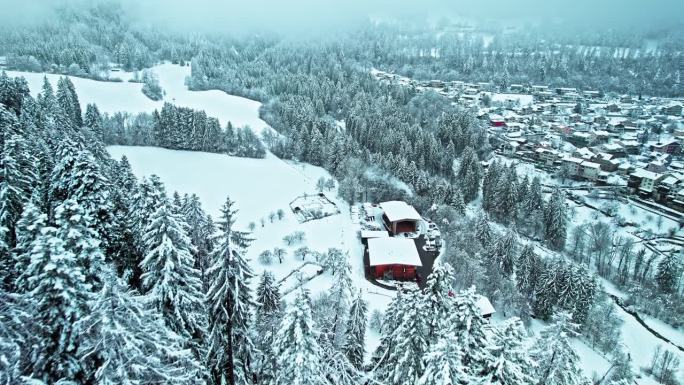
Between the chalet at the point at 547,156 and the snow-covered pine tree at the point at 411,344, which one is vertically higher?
the snow-covered pine tree at the point at 411,344

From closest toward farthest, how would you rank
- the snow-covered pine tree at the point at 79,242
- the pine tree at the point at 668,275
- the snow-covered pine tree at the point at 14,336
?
the snow-covered pine tree at the point at 14,336
the snow-covered pine tree at the point at 79,242
the pine tree at the point at 668,275

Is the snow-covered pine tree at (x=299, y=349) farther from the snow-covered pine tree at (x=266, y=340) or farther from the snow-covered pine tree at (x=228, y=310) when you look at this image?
the snow-covered pine tree at (x=228, y=310)

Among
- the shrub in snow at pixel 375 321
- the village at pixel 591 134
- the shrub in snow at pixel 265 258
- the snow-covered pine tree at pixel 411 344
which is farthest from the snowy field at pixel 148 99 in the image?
the snow-covered pine tree at pixel 411 344

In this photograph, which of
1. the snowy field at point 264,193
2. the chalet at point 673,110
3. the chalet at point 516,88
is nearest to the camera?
the snowy field at point 264,193

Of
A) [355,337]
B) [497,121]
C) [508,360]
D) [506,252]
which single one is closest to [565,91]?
[497,121]

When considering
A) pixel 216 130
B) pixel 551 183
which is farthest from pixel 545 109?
pixel 216 130

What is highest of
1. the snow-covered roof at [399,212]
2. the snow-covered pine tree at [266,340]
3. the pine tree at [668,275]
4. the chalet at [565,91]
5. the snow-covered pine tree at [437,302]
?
the chalet at [565,91]

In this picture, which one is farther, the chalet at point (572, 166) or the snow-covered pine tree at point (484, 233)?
the chalet at point (572, 166)
